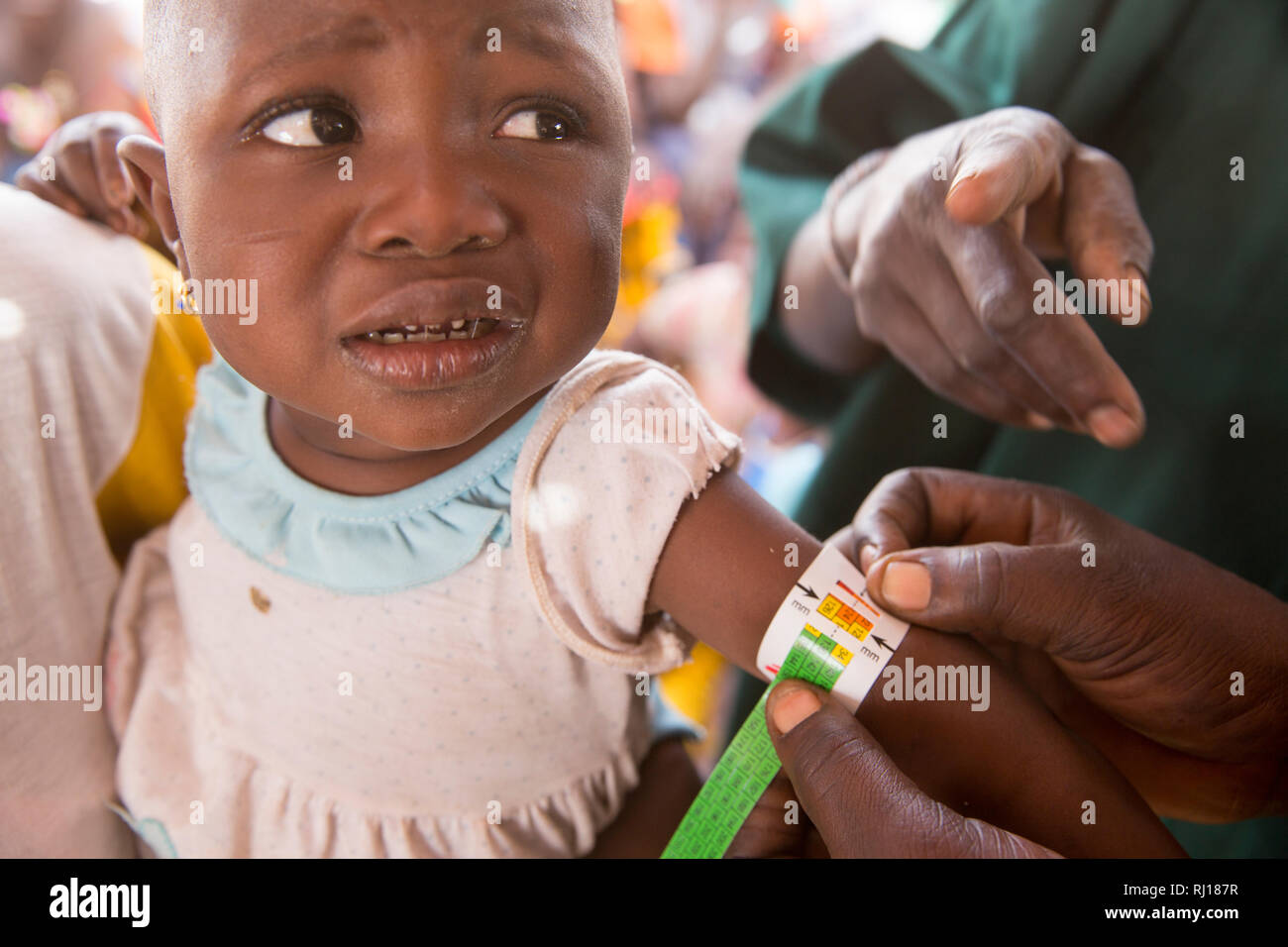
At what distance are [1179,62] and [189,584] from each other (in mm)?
880

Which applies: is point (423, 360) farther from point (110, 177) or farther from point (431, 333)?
point (110, 177)

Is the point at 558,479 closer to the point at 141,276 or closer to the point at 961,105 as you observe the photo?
the point at 141,276

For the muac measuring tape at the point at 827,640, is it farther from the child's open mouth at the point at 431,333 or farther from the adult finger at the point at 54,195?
the adult finger at the point at 54,195

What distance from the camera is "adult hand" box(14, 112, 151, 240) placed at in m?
0.61

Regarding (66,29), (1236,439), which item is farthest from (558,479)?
(66,29)

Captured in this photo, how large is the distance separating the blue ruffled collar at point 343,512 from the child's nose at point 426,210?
14 cm

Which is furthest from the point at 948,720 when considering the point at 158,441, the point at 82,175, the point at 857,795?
the point at 82,175

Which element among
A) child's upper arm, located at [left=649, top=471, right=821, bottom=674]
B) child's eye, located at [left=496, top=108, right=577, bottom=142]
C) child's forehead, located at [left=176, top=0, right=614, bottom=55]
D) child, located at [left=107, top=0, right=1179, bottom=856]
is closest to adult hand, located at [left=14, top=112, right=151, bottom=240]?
child, located at [left=107, top=0, right=1179, bottom=856]

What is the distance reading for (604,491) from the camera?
1.62ft

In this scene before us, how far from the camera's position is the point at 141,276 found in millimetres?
615

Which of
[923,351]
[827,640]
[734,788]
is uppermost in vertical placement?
[923,351]

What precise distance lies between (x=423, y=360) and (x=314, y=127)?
12 cm

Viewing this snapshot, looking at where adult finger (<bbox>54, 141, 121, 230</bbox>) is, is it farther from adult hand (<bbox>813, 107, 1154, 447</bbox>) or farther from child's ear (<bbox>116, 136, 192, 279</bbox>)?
adult hand (<bbox>813, 107, 1154, 447</bbox>)

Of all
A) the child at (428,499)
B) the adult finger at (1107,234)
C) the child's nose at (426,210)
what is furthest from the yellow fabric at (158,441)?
the adult finger at (1107,234)
